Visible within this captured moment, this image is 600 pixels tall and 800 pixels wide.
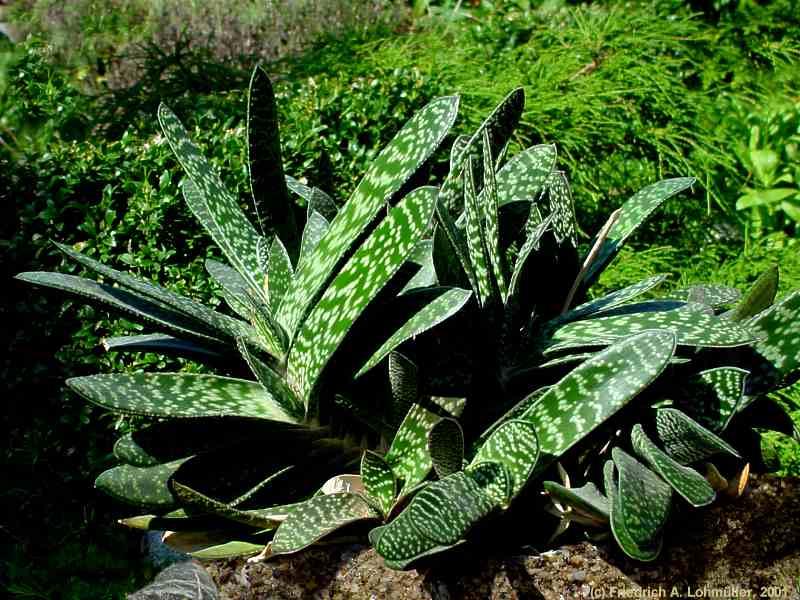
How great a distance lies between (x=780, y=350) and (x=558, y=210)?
0.52m

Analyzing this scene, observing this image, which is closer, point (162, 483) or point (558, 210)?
point (162, 483)

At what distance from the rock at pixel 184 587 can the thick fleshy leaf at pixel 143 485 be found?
0.52 feet

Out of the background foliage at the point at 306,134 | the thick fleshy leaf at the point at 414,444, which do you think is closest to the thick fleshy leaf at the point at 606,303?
the thick fleshy leaf at the point at 414,444

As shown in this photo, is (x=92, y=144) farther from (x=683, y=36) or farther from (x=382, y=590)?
(x=683, y=36)

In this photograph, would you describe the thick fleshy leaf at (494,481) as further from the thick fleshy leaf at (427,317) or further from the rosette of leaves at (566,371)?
the thick fleshy leaf at (427,317)

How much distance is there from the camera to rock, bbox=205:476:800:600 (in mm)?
1430

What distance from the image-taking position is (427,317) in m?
1.38

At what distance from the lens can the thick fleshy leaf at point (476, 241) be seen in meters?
1.45

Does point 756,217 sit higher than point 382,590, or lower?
lower

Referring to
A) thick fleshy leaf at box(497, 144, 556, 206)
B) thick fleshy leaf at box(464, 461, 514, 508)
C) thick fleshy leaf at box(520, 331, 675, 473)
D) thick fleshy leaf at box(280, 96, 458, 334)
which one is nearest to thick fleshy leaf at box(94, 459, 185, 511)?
thick fleshy leaf at box(280, 96, 458, 334)

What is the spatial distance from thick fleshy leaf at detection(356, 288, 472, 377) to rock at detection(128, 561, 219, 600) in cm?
54

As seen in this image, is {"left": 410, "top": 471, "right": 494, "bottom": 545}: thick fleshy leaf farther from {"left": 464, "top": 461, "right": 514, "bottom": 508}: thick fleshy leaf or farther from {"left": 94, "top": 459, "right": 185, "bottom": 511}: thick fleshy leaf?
{"left": 94, "top": 459, "right": 185, "bottom": 511}: thick fleshy leaf

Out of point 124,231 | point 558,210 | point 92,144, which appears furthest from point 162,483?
point 92,144

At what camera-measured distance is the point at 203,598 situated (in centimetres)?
155
